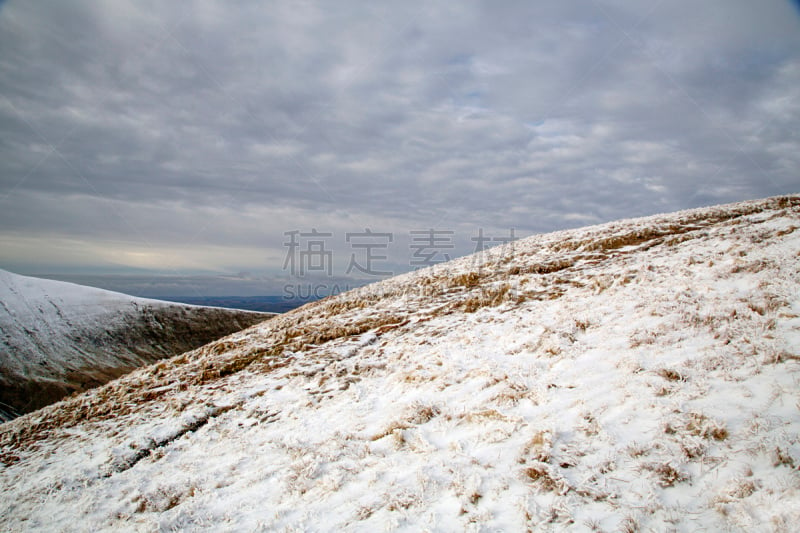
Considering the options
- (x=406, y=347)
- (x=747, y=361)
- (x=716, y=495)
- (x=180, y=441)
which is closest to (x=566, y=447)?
(x=716, y=495)

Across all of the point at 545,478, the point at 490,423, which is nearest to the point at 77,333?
the point at 490,423

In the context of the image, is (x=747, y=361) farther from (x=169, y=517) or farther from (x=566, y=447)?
(x=169, y=517)

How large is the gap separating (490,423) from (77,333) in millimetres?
61537

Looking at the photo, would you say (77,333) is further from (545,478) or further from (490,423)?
(545,478)

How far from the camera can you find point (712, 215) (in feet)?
61.8

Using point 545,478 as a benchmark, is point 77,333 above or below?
below

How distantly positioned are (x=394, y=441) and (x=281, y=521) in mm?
2244

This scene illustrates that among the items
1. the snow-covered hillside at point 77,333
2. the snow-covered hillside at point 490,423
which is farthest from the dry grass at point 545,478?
the snow-covered hillside at point 77,333

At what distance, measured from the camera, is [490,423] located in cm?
670

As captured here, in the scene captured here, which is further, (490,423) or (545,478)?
(490,423)

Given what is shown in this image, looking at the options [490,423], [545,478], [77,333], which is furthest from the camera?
[77,333]

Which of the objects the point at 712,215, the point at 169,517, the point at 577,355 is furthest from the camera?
the point at 712,215

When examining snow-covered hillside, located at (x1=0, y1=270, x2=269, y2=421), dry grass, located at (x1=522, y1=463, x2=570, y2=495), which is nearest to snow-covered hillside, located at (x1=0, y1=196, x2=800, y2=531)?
dry grass, located at (x1=522, y1=463, x2=570, y2=495)

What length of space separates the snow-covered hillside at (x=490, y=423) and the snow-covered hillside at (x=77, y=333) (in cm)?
3792
